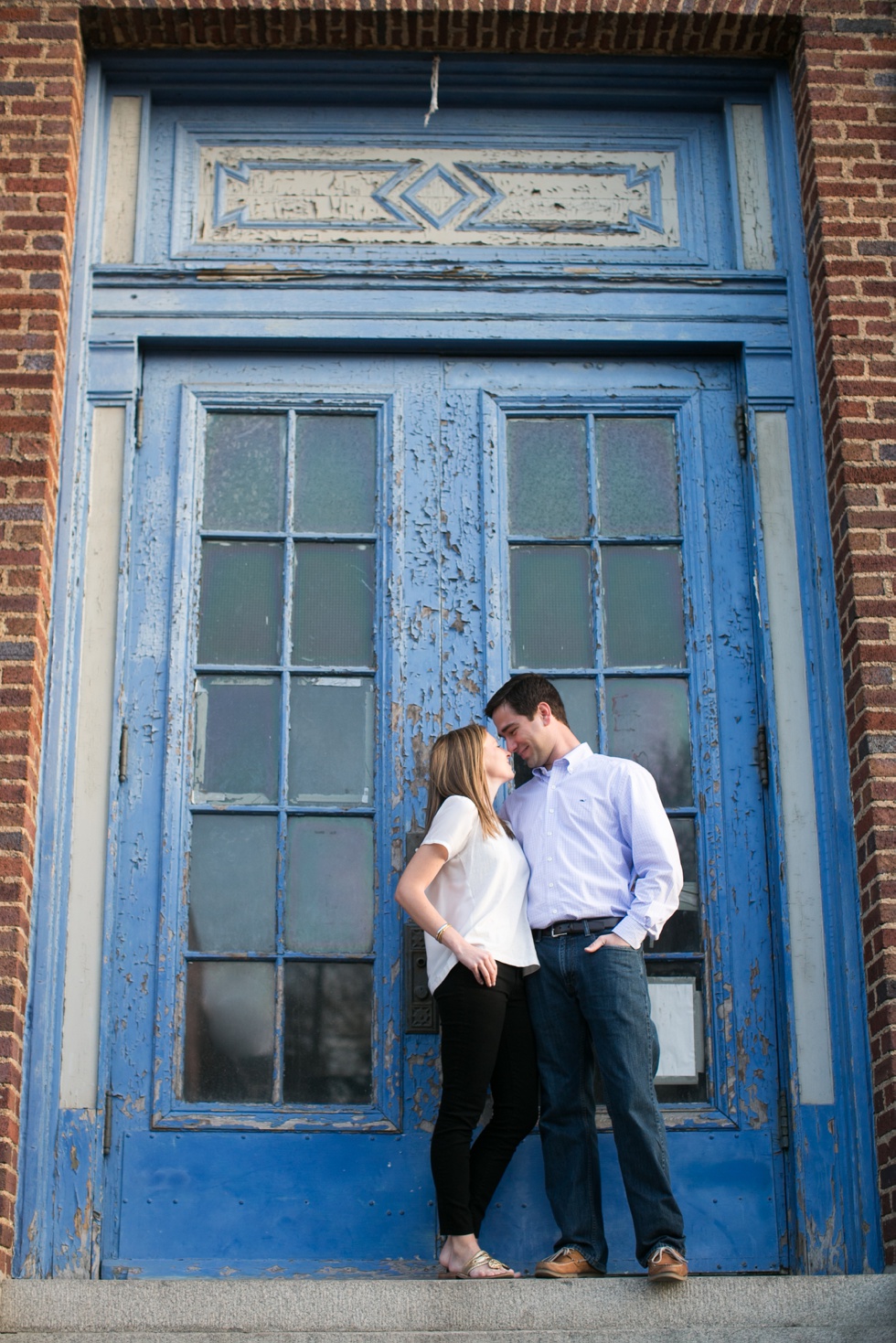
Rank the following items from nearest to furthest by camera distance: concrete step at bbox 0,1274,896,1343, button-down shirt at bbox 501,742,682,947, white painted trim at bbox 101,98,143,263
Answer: concrete step at bbox 0,1274,896,1343 < button-down shirt at bbox 501,742,682,947 < white painted trim at bbox 101,98,143,263

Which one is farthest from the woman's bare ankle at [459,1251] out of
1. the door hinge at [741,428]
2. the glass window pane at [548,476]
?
the door hinge at [741,428]

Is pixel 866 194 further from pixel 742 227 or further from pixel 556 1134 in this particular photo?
pixel 556 1134

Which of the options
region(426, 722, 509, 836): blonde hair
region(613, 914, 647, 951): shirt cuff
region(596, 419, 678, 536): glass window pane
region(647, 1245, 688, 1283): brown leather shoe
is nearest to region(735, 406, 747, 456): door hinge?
region(596, 419, 678, 536): glass window pane

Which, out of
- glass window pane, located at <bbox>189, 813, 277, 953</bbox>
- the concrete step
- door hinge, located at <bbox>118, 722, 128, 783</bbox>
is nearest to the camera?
the concrete step

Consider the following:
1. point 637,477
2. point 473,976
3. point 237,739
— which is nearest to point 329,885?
point 237,739

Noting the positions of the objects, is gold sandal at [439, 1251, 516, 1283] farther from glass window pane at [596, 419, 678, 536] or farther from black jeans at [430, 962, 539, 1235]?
glass window pane at [596, 419, 678, 536]

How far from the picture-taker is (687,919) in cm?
523

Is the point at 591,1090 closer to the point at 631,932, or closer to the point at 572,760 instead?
the point at 631,932

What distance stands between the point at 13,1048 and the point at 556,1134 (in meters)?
1.68

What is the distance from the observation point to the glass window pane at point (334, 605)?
5.50 meters

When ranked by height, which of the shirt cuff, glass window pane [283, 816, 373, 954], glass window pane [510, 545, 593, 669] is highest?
glass window pane [510, 545, 593, 669]

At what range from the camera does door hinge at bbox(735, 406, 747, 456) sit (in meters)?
5.73

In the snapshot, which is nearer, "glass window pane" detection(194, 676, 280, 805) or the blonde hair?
the blonde hair

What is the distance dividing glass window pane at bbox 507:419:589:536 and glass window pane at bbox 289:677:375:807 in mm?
893
